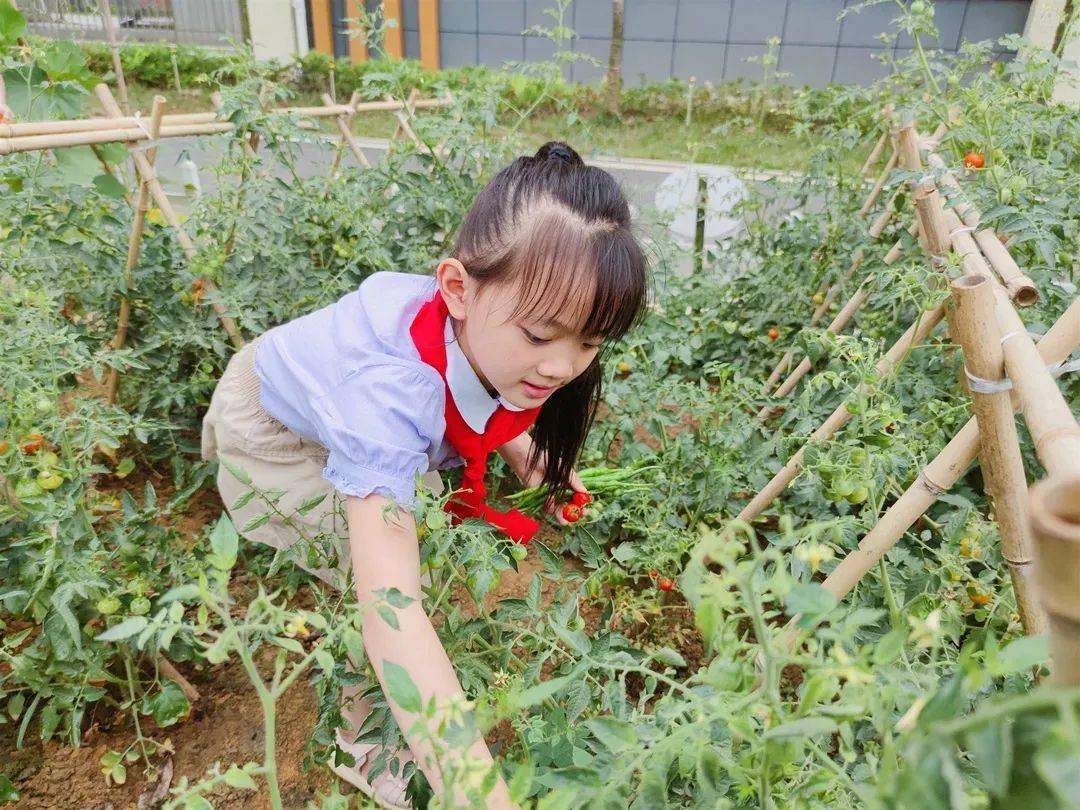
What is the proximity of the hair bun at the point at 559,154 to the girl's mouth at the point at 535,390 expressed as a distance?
1.15 feet

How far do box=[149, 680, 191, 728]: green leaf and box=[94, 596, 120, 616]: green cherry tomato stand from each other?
0.23 metres

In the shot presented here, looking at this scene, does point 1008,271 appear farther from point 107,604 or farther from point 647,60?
point 647,60

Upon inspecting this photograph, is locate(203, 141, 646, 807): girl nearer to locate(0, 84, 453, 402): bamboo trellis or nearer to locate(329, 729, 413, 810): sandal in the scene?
locate(329, 729, 413, 810): sandal

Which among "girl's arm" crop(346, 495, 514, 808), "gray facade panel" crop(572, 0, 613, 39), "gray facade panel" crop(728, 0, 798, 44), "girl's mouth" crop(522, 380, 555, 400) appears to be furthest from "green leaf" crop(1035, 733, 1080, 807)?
"gray facade panel" crop(572, 0, 613, 39)

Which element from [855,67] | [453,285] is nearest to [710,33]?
[855,67]

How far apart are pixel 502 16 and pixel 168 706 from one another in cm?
1049

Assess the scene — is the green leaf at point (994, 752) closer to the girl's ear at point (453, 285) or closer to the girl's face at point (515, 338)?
the girl's face at point (515, 338)

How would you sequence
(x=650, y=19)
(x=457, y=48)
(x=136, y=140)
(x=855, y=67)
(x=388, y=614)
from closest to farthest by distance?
(x=388, y=614)
(x=136, y=140)
(x=855, y=67)
(x=650, y=19)
(x=457, y=48)

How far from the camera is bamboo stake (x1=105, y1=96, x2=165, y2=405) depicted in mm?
1911

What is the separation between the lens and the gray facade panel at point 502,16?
10.0 metres

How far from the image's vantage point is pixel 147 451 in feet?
6.97

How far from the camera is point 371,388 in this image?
1.08 metres

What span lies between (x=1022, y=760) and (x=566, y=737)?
1.97 feet

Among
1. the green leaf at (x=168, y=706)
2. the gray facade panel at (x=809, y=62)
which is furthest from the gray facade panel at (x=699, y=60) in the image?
the green leaf at (x=168, y=706)
